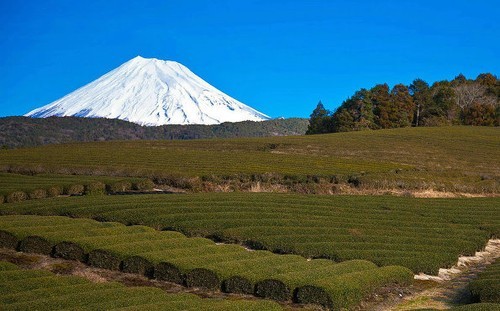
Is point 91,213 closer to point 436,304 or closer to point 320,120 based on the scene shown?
point 436,304

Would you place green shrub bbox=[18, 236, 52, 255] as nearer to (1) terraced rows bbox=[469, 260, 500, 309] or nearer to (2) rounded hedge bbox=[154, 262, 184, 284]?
(2) rounded hedge bbox=[154, 262, 184, 284]

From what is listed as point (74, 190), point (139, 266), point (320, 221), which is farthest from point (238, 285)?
point (74, 190)

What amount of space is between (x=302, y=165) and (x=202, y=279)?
39451 mm

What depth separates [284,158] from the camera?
6188cm

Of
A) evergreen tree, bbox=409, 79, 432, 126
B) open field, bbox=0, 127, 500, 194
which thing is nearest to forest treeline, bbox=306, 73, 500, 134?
evergreen tree, bbox=409, 79, 432, 126

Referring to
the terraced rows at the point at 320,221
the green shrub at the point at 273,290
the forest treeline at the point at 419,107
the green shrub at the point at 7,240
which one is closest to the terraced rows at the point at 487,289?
the terraced rows at the point at 320,221

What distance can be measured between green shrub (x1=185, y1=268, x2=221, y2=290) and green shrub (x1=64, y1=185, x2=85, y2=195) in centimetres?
2468

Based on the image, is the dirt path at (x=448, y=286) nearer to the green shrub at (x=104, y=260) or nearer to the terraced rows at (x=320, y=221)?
the terraced rows at (x=320, y=221)

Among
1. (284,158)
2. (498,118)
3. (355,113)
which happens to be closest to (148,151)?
(284,158)

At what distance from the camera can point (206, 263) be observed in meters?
18.6

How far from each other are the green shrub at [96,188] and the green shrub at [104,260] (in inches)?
857

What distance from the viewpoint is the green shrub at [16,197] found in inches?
1377

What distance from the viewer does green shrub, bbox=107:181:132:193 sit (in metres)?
41.9

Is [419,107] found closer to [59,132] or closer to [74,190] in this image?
[74,190]
